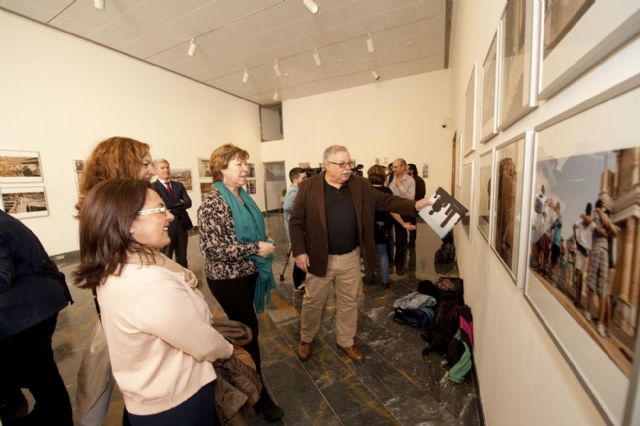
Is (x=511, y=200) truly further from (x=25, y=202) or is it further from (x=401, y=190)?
(x=25, y=202)

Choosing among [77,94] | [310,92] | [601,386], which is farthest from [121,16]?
[601,386]

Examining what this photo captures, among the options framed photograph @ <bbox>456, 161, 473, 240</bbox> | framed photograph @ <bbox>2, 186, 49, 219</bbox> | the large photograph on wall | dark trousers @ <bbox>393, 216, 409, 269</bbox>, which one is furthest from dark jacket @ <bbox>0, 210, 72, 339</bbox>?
framed photograph @ <bbox>2, 186, 49, 219</bbox>

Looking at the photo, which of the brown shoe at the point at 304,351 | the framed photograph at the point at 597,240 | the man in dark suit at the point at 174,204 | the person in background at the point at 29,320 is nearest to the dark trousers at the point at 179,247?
the man in dark suit at the point at 174,204

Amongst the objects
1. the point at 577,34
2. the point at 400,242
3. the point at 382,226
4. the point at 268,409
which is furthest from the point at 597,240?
the point at 400,242

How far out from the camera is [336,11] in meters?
5.69

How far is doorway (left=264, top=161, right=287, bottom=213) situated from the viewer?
12.7m

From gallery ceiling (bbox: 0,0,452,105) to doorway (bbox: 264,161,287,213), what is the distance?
4220 mm

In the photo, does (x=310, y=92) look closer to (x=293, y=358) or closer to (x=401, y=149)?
(x=401, y=149)

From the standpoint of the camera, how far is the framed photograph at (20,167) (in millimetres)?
5199

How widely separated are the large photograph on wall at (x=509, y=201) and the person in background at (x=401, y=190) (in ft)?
9.60

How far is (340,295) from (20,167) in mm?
6670

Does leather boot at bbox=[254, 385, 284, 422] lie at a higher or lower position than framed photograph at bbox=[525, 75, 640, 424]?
lower

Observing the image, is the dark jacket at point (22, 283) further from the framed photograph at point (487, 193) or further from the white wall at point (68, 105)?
the white wall at point (68, 105)

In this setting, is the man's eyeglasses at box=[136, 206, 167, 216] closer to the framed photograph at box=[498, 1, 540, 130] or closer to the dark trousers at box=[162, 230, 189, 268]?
the framed photograph at box=[498, 1, 540, 130]
